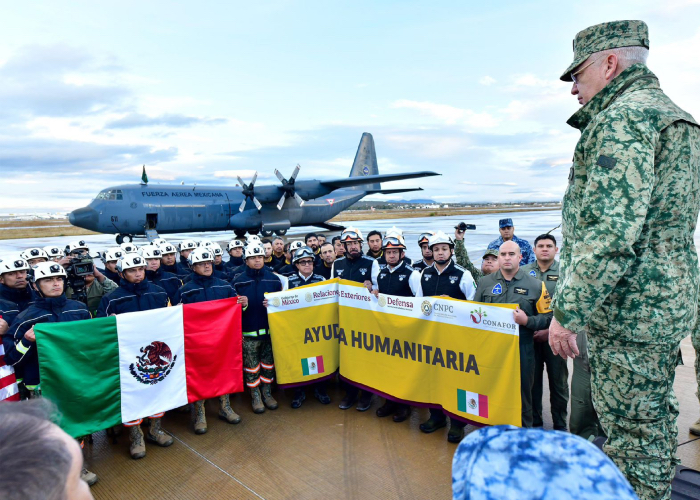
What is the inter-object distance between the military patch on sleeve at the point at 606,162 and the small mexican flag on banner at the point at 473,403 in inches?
114

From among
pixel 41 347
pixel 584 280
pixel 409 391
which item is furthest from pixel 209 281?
pixel 584 280

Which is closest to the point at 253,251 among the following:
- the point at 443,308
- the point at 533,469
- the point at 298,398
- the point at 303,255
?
the point at 303,255

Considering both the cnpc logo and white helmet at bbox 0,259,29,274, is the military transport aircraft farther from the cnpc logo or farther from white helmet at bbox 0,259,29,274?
the cnpc logo

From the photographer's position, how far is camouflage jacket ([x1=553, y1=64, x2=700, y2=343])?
2012 mm

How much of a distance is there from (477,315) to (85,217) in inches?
874

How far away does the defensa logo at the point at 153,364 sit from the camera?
4523 mm

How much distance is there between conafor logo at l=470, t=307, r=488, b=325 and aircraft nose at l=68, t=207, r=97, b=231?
2176 cm

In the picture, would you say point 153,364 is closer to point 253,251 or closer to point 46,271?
point 46,271

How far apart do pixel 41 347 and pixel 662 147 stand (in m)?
5.20

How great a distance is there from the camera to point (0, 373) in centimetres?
400

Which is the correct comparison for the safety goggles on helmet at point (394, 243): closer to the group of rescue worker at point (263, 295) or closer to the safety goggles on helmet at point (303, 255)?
the group of rescue worker at point (263, 295)

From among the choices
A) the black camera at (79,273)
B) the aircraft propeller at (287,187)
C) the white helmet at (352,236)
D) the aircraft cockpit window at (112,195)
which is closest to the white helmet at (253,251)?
the white helmet at (352,236)

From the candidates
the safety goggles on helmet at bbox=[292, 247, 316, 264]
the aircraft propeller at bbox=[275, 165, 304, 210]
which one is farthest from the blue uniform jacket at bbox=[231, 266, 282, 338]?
the aircraft propeller at bbox=[275, 165, 304, 210]

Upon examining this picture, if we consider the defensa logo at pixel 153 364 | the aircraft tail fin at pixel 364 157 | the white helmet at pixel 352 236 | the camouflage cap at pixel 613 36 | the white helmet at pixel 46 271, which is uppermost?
the aircraft tail fin at pixel 364 157
